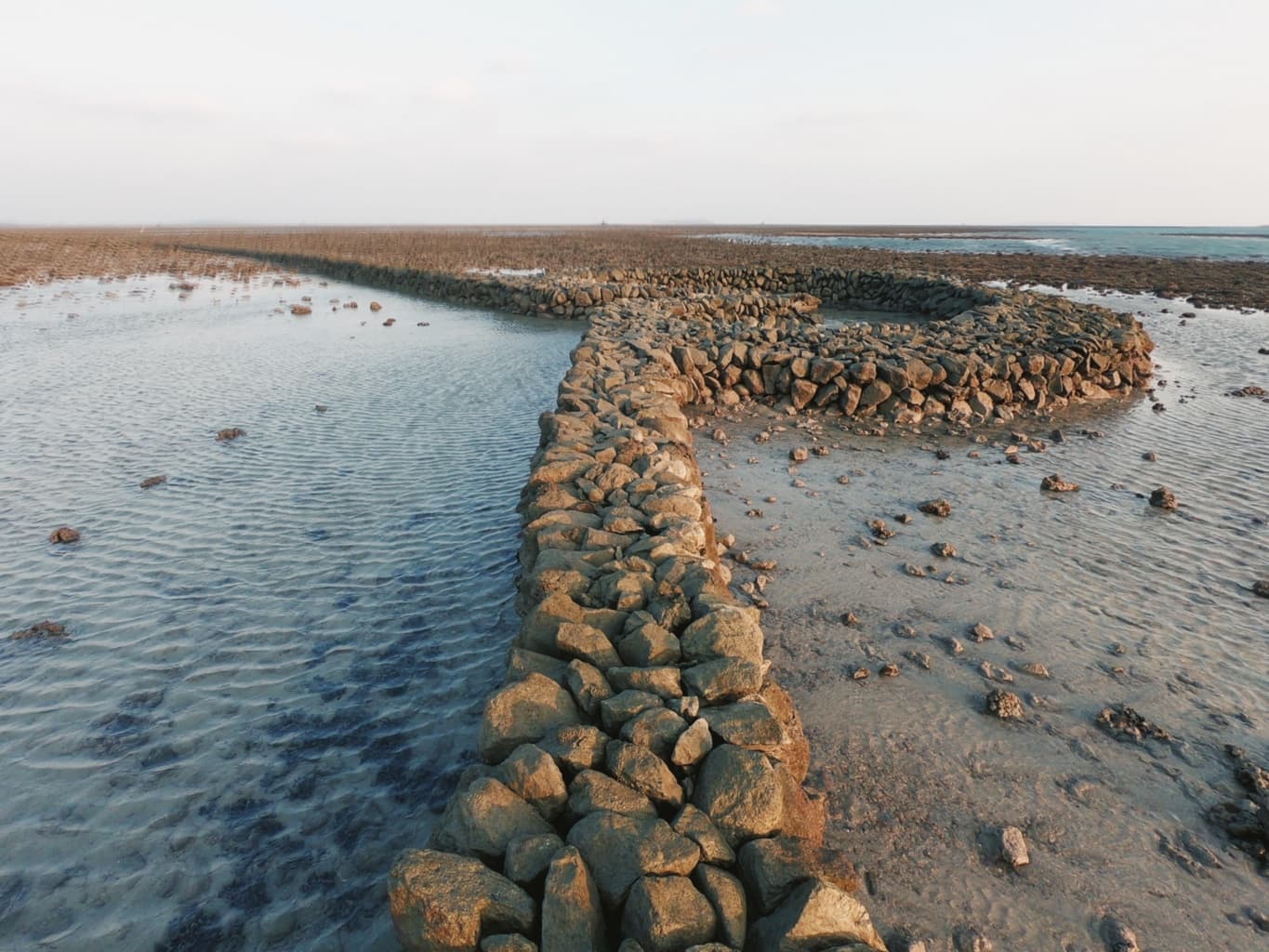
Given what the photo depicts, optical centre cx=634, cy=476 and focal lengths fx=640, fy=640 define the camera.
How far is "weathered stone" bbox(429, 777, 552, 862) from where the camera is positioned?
142 inches

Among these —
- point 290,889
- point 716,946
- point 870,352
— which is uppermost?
point 870,352

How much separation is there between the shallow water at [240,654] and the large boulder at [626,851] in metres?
1.66

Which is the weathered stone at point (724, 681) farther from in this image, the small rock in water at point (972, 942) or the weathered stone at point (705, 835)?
the small rock in water at point (972, 942)

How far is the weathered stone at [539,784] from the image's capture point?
391 cm

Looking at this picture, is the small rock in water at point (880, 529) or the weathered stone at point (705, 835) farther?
the small rock in water at point (880, 529)

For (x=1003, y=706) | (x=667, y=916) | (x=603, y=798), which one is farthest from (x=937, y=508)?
(x=667, y=916)

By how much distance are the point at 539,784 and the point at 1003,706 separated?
428 cm

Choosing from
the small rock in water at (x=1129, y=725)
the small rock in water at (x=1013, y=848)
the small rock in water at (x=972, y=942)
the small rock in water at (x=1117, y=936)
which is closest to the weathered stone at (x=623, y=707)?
the small rock in water at (x=972, y=942)

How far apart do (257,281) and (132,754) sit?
50823 millimetres

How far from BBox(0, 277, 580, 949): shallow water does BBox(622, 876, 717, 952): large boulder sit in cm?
190

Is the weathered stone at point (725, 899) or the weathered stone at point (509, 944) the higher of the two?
the weathered stone at point (509, 944)

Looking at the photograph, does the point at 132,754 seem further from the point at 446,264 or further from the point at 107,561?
the point at 446,264

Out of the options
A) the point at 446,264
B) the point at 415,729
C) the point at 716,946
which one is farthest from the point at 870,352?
the point at 446,264

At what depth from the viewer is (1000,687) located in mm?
6086
